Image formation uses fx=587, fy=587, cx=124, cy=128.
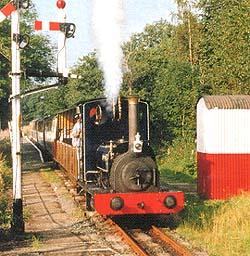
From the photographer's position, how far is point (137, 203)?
35.4 ft

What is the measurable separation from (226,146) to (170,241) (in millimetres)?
5771

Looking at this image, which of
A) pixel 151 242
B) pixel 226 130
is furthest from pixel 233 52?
pixel 151 242

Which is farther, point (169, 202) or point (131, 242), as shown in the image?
point (169, 202)

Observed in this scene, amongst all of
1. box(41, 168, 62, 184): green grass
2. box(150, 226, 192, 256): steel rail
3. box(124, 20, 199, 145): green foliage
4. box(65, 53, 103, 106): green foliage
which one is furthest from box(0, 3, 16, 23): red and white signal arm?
box(65, 53, 103, 106): green foliage

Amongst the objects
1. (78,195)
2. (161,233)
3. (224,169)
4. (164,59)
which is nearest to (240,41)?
(224,169)

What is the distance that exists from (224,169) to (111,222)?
4260mm

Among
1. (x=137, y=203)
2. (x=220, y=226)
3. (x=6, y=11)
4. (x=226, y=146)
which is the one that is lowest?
(x=220, y=226)

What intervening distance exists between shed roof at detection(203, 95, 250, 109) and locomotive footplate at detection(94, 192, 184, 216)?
465cm

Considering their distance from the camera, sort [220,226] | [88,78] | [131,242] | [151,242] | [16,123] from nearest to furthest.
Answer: [131,242]
[151,242]
[220,226]
[16,123]
[88,78]

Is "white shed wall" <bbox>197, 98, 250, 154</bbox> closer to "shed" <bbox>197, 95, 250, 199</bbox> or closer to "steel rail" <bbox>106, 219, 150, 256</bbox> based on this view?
"shed" <bbox>197, 95, 250, 199</bbox>

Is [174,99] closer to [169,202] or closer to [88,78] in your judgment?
[88,78]

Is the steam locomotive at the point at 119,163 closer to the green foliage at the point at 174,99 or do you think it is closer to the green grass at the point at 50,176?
the green grass at the point at 50,176

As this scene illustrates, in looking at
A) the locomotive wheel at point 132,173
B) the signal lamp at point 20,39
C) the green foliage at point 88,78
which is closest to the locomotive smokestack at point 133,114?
the locomotive wheel at point 132,173

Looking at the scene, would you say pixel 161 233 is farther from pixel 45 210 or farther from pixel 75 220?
pixel 45 210
